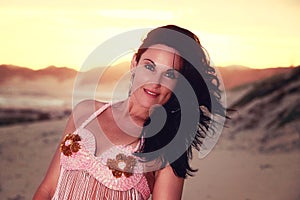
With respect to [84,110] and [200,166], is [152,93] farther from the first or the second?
[200,166]

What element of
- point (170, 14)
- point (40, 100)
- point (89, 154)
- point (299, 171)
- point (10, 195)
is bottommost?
point (10, 195)

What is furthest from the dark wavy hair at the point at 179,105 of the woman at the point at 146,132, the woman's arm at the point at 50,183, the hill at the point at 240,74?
the hill at the point at 240,74

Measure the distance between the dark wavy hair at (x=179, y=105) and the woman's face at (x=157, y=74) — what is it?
0.01 m

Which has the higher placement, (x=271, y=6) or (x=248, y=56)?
(x=271, y=6)

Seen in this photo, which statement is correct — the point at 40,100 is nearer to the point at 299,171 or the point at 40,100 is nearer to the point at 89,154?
the point at 89,154

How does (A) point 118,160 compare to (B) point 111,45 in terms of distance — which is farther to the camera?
(B) point 111,45

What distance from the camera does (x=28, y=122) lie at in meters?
1.92

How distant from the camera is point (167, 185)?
1.27m

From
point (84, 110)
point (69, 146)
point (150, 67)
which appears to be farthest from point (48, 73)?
point (150, 67)

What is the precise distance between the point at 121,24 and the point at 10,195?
0.72 meters

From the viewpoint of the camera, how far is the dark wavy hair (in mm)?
1263

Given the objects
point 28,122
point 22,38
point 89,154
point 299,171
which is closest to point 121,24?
point 22,38

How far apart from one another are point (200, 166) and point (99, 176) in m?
0.68

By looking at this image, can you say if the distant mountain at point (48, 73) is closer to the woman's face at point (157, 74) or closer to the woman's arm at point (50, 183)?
the woman's arm at point (50, 183)
